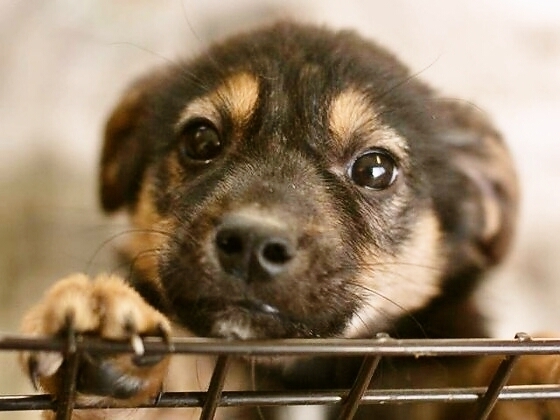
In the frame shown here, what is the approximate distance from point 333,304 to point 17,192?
1.25 m

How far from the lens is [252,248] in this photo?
4.32ft

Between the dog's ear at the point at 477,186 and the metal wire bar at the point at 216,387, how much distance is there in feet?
3.47

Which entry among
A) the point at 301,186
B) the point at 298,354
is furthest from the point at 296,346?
the point at 301,186

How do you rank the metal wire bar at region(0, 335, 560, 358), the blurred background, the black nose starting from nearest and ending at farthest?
the metal wire bar at region(0, 335, 560, 358) → the black nose → the blurred background

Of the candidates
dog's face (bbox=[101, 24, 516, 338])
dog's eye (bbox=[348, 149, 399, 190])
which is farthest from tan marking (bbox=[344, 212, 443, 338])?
dog's eye (bbox=[348, 149, 399, 190])

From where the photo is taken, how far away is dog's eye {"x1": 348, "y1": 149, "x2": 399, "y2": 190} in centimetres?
174

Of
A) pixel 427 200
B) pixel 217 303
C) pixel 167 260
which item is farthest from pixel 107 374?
pixel 427 200

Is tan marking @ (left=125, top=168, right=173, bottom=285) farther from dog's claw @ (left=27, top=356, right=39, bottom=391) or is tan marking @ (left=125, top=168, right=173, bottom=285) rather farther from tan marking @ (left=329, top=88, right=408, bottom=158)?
dog's claw @ (left=27, top=356, right=39, bottom=391)

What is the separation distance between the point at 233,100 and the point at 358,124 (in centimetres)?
25

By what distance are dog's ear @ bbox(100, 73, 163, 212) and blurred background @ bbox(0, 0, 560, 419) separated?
0.20 metres

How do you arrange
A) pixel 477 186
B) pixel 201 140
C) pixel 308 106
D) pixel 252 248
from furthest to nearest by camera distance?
pixel 477 186
pixel 201 140
pixel 308 106
pixel 252 248

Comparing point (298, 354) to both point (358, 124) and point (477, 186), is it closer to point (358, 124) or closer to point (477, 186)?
point (358, 124)

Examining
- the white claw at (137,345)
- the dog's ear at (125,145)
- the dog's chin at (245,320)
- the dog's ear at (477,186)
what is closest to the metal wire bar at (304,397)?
the white claw at (137,345)

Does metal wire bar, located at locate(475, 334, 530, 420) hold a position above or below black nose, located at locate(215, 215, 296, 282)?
below
